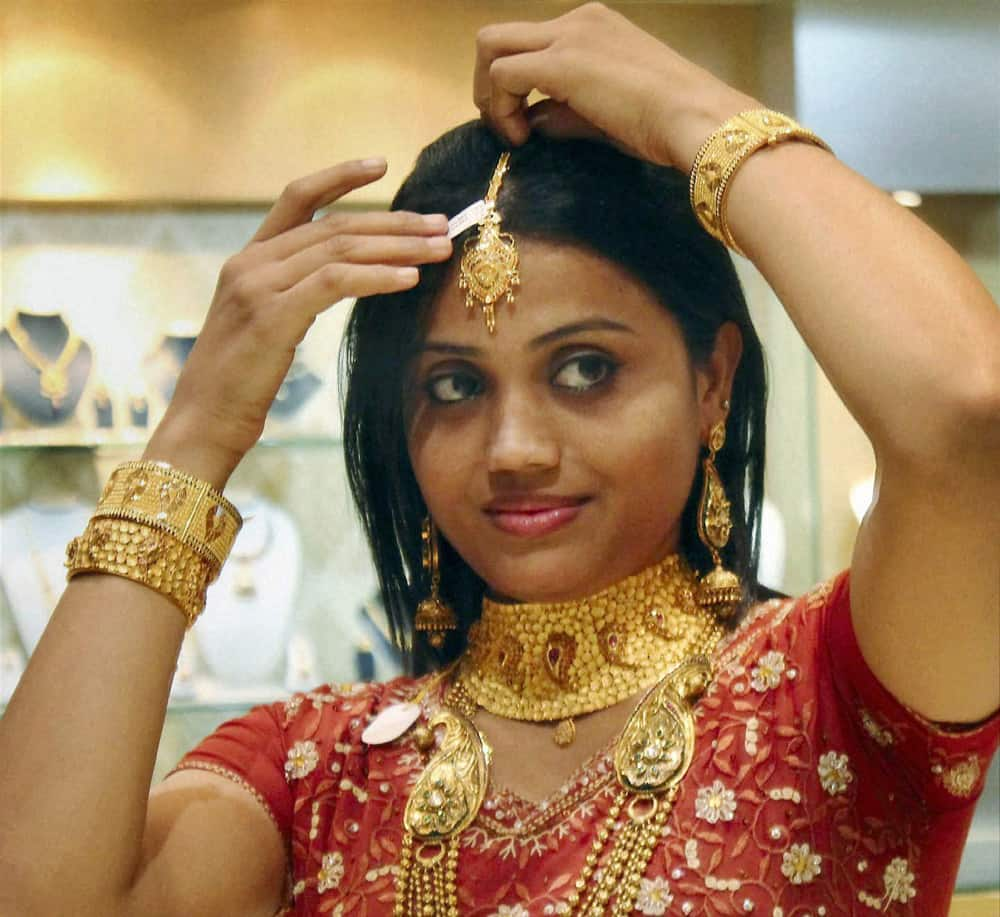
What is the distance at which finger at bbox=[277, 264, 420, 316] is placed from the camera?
1184mm

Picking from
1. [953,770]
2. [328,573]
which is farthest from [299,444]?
[953,770]

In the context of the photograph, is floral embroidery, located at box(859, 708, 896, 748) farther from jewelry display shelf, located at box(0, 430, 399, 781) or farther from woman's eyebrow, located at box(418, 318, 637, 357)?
jewelry display shelf, located at box(0, 430, 399, 781)

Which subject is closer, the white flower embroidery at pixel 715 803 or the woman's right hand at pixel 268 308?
the white flower embroidery at pixel 715 803

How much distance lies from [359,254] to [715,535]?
40 centimetres

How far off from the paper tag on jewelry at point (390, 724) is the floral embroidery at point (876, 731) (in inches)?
16.8

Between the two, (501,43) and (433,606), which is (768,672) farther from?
(501,43)

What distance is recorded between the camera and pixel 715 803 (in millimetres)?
1084

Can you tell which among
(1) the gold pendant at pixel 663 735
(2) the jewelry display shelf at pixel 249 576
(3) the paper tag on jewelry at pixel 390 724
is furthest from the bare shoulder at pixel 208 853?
(2) the jewelry display shelf at pixel 249 576

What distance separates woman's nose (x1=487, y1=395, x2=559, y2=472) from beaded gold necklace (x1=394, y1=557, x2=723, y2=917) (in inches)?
6.1

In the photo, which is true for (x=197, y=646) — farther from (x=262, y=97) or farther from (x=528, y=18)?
(x=528, y=18)

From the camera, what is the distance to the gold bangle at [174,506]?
1140 millimetres

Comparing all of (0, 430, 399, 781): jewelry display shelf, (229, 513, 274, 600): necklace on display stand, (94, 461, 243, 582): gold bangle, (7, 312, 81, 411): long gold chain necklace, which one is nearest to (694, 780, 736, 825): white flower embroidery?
(94, 461, 243, 582): gold bangle

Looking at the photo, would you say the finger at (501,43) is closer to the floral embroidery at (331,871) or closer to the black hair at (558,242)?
the black hair at (558,242)

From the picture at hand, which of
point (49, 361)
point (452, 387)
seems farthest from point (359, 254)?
point (49, 361)
